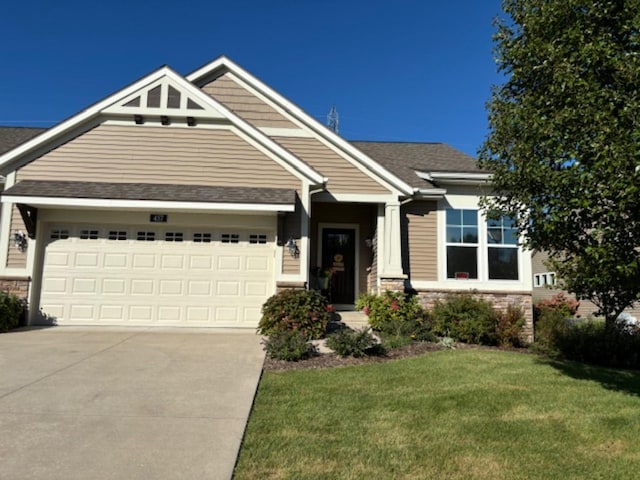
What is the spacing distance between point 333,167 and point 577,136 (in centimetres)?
753

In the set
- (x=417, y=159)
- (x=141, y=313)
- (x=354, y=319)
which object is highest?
(x=417, y=159)

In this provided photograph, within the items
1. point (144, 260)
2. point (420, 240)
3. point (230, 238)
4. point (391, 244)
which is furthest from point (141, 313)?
point (420, 240)

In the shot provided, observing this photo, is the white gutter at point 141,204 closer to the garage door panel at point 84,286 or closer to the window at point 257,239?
the window at point 257,239

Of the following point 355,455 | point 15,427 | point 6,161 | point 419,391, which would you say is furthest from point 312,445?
point 6,161

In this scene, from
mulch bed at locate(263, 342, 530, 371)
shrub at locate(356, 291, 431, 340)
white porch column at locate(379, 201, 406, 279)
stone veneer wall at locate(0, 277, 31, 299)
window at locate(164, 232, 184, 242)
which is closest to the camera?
mulch bed at locate(263, 342, 530, 371)

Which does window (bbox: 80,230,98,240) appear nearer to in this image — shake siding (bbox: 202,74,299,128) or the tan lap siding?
shake siding (bbox: 202,74,299,128)

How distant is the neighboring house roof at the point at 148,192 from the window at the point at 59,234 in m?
1.18

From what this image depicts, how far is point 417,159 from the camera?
45.9 feet

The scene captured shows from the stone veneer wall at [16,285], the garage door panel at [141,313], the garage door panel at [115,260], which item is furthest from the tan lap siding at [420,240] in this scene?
the stone veneer wall at [16,285]

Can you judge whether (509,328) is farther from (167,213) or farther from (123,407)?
(167,213)

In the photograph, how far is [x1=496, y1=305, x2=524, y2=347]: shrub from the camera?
9.89 metres

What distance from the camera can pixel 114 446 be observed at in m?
3.99

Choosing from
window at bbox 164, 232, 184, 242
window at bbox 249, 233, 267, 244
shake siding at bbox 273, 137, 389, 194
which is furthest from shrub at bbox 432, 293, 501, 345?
window at bbox 164, 232, 184, 242

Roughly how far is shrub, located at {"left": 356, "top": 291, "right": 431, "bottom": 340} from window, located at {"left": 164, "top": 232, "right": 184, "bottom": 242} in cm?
477
